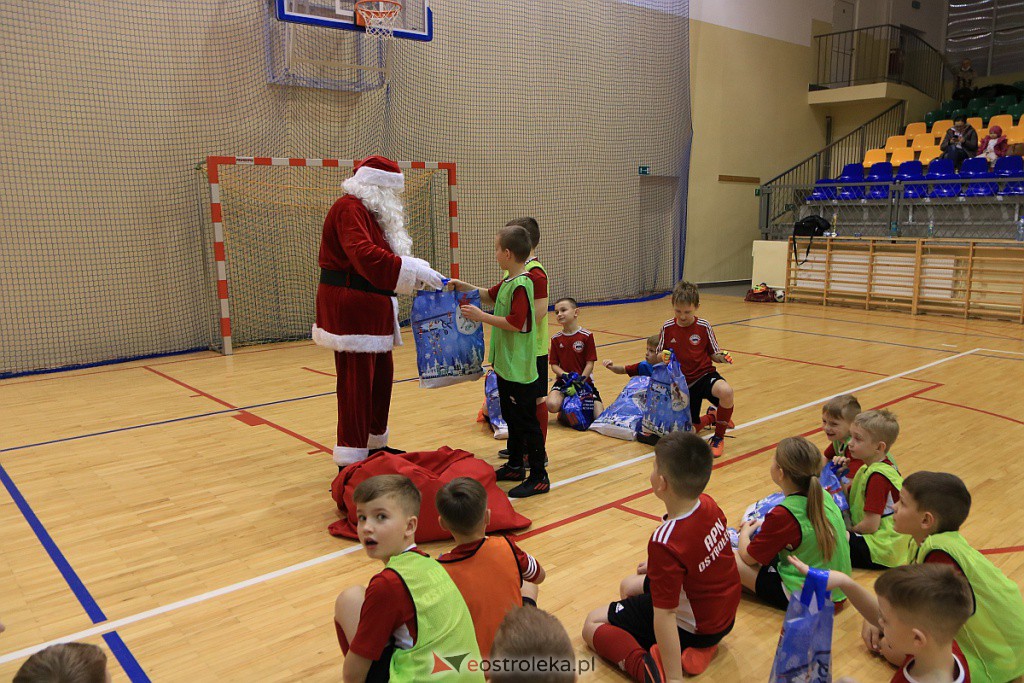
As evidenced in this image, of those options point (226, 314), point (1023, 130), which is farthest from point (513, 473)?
point (1023, 130)

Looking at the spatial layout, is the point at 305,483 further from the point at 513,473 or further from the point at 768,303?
the point at 768,303

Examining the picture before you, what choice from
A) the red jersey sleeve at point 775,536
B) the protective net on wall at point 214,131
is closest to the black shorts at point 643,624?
the red jersey sleeve at point 775,536

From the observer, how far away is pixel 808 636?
1.97 m

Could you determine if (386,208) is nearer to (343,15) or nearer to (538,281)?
(538,281)

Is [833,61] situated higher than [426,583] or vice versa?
[833,61]

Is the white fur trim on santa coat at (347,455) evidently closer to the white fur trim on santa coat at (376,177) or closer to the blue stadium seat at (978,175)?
the white fur trim on santa coat at (376,177)

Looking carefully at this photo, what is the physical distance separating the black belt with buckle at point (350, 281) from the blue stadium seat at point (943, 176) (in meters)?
11.4

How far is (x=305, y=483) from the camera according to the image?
431 cm

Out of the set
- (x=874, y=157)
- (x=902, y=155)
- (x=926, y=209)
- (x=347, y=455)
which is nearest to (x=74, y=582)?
(x=347, y=455)

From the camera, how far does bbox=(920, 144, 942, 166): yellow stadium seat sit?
13.9m

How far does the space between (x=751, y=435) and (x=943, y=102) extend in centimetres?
1578

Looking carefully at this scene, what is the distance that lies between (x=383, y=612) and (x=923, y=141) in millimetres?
15779

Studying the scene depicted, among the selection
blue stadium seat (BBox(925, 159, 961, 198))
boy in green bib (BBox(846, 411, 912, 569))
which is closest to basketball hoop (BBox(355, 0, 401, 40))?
boy in green bib (BBox(846, 411, 912, 569))

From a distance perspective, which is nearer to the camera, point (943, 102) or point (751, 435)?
point (751, 435)
